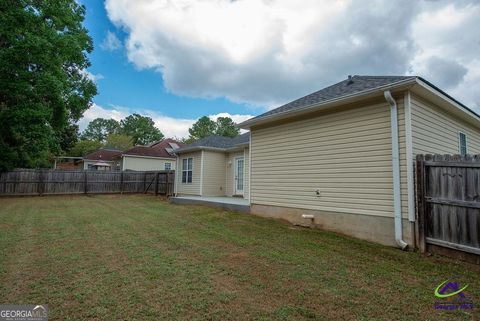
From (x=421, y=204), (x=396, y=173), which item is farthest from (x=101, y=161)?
(x=421, y=204)

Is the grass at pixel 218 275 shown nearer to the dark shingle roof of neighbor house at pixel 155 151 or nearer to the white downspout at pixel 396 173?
the white downspout at pixel 396 173

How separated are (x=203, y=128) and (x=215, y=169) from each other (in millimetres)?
38251

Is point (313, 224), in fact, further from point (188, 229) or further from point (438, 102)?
point (438, 102)

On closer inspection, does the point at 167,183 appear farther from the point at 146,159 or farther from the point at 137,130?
the point at 137,130

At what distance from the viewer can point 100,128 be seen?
61.4 metres

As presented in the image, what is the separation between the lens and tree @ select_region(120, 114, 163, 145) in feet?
187

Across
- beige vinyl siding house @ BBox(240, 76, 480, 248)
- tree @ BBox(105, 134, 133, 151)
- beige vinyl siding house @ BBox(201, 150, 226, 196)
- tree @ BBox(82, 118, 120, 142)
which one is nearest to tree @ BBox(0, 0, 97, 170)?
beige vinyl siding house @ BBox(201, 150, 226, 196)

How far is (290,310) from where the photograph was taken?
2.80 metres

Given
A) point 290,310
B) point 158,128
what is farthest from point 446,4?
point 158,128

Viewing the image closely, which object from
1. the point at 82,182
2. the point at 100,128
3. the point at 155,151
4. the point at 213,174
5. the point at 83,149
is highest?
the point at 100,128

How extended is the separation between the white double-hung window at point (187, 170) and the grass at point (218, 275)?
8.76 m

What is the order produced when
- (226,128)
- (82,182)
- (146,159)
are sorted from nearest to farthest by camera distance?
(82,182) → (146,159) → (226,128)

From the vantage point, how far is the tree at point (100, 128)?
2372 inches

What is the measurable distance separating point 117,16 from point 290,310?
12.3 m
